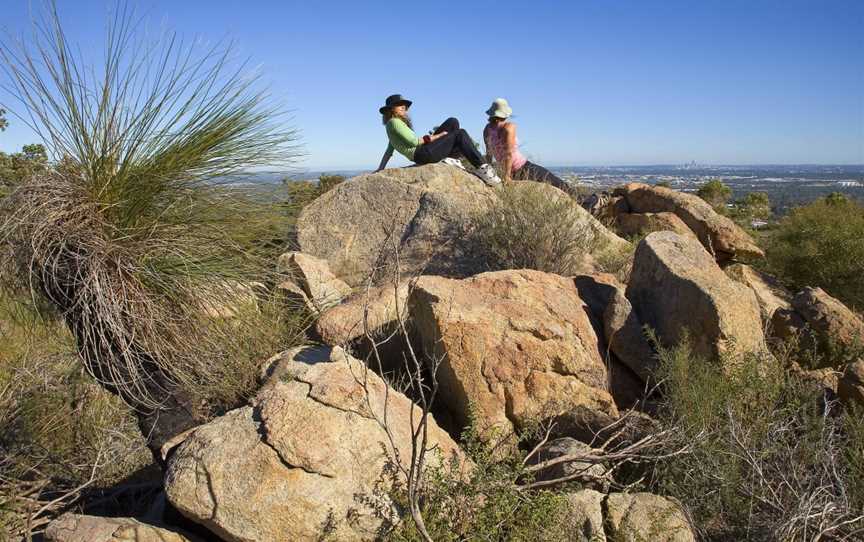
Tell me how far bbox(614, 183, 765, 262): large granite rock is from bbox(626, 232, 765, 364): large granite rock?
88.4 inches

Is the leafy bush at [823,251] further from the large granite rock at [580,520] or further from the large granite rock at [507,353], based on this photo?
the large granite rock at [580,520]

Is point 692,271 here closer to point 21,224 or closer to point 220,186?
point 220,186

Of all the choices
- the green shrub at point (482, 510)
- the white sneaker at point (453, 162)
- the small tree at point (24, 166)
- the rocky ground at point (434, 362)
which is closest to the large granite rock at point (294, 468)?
the rocky ground at point (434, 362)

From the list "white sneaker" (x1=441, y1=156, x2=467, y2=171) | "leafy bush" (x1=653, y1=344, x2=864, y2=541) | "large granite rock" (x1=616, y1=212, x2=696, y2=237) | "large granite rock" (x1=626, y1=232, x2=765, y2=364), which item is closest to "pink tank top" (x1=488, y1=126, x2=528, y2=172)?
"white sneaker" (x1=441, y1=156, x2=467, y2=171)

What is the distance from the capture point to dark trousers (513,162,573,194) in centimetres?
798

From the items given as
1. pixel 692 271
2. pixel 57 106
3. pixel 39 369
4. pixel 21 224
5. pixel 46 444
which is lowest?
pixel 46 444

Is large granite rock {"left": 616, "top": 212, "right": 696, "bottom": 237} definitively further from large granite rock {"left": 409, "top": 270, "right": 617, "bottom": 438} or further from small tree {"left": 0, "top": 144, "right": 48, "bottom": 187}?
small tree {"left": 0, "top": 144, "right": 48, "bottom": 187}

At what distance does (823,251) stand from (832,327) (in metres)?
4.19

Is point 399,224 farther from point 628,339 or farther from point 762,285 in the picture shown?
point 762,285

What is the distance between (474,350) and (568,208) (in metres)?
3.03

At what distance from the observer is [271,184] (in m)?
3.69

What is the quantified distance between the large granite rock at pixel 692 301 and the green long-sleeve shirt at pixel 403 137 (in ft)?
12.1

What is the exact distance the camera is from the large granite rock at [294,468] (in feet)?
8.36

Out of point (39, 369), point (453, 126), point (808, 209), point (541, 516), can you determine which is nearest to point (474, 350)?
point (541, 516)
